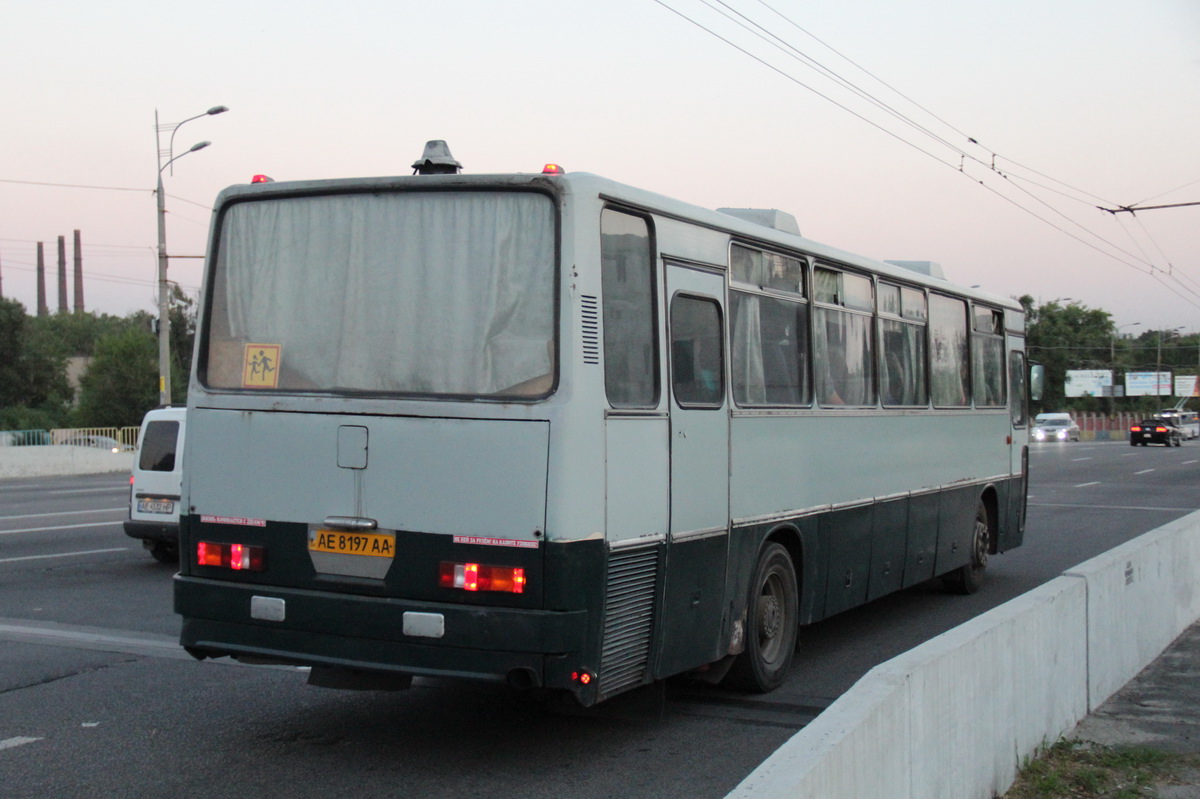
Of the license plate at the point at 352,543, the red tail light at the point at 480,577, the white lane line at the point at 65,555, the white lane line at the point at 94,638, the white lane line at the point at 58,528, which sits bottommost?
the white lane line at the point at 94,638

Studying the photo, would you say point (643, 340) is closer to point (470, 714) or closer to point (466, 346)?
point (466, 346)

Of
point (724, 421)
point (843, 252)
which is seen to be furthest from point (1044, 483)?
point (724, 421)

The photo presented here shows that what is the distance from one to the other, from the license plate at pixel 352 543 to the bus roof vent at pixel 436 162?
186 cm

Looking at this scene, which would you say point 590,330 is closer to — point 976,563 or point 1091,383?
point 976,563

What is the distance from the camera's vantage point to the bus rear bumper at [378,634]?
5.74m

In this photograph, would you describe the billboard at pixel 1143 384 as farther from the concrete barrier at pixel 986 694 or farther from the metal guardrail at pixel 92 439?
the concrete barrier at pixel 986 694

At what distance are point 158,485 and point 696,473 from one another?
875 centimetres

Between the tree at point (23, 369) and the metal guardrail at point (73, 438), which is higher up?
the tree at point (23, 369)

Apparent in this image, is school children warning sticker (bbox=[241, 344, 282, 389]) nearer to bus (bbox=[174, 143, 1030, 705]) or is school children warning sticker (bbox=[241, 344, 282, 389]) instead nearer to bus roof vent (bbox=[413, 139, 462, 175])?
bus (bbox=[174, 143, 1030, 705])

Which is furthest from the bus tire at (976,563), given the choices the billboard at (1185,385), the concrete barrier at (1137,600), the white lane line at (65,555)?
the billboard at (1185,385)

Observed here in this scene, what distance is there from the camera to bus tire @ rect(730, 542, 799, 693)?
24.7 ft

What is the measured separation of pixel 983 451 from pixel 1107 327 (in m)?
114

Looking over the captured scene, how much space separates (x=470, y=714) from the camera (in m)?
7.28

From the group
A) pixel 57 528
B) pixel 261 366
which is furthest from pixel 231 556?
pixel 57 528
